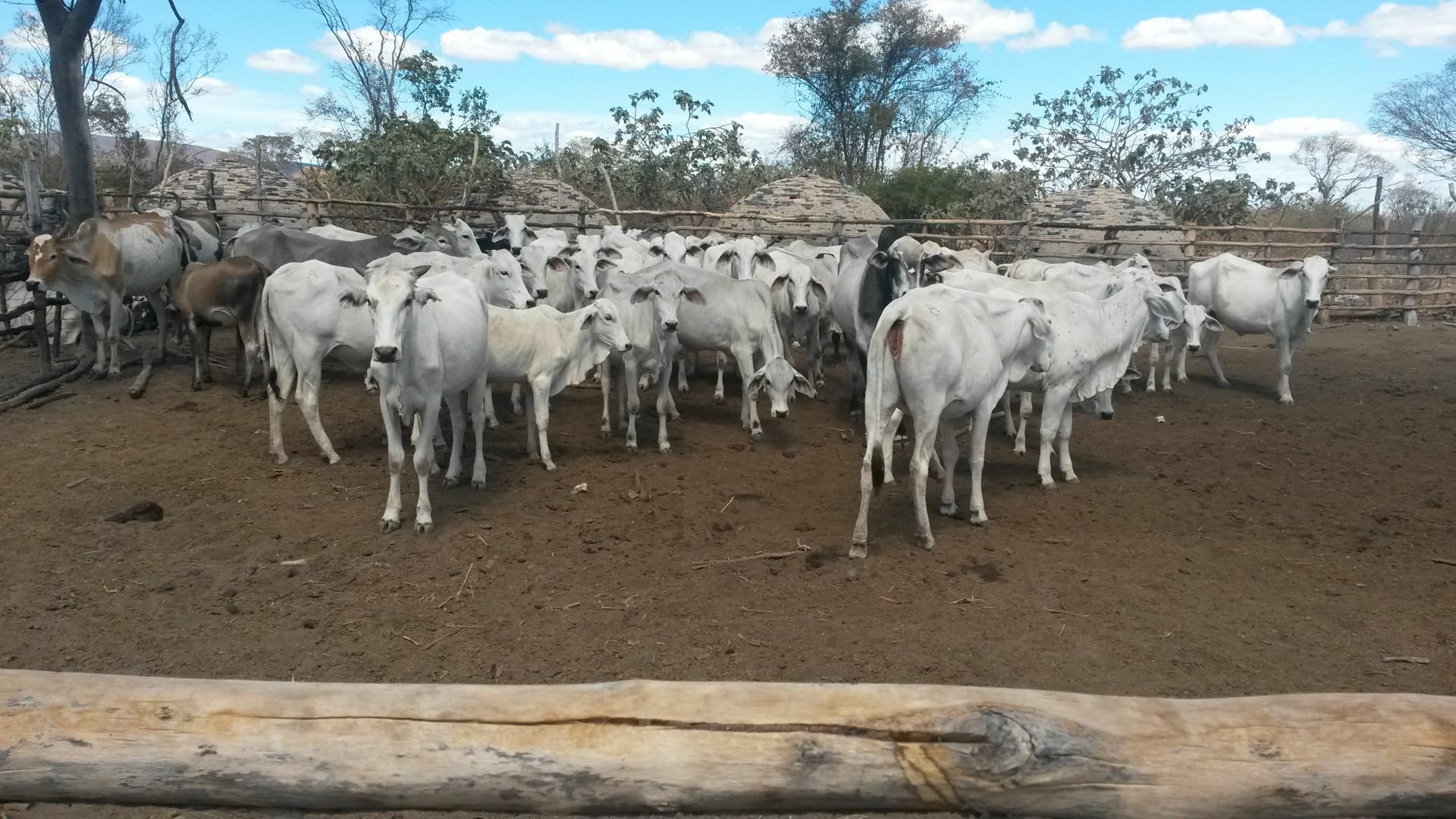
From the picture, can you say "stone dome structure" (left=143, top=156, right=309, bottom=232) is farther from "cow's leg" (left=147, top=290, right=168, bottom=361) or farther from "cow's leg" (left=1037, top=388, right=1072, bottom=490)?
"cow's leg" (left=1037, top=388, right=1072, bottom=490)

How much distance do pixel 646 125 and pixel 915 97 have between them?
14.1m

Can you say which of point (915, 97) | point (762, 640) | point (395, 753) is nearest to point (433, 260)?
point (762, 640)

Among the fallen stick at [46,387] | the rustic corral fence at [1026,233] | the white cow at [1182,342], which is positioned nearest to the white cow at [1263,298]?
the white cow at [1182,342]

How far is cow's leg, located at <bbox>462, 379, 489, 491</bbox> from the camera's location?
7773 mm

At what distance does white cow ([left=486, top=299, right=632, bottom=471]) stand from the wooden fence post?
18731 mm

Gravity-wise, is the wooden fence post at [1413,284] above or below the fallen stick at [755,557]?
above

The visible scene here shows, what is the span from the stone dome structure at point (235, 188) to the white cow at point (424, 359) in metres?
14.8

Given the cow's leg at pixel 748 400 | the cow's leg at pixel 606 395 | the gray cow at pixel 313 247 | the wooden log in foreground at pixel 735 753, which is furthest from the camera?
the gray cow at pixel 313 247

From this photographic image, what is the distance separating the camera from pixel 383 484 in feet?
25.4

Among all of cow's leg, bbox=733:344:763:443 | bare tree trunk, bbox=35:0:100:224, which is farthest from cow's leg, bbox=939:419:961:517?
bare tree trunk, bbox=35:0:100:224

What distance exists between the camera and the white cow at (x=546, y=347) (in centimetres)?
827

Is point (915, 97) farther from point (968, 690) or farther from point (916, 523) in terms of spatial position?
point (968, 690)

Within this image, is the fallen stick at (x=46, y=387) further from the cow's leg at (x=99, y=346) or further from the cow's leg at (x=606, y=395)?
the cow's leg at (x=606, y=395)

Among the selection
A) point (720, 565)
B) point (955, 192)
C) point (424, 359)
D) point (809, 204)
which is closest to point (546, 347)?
point (424, 359)
